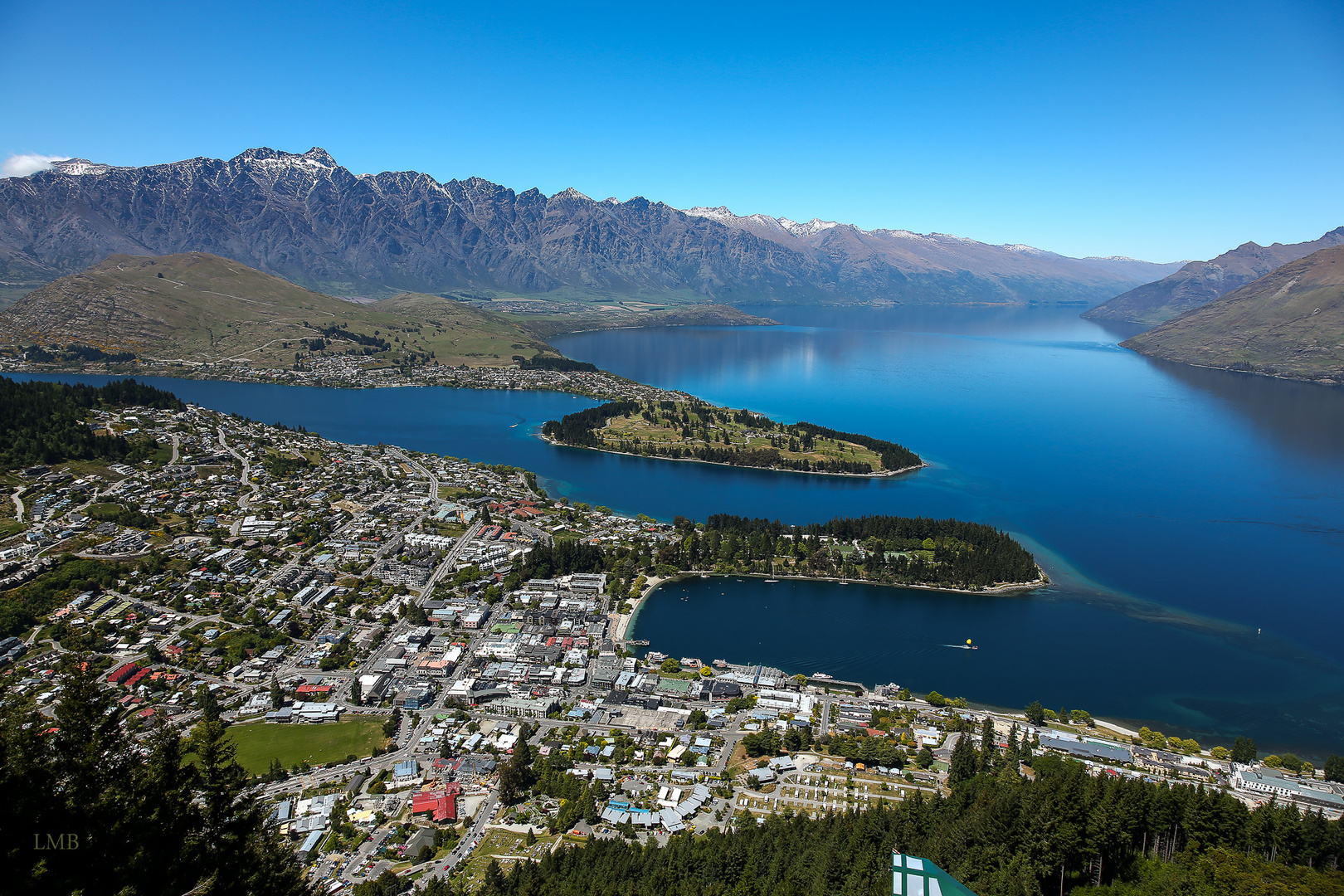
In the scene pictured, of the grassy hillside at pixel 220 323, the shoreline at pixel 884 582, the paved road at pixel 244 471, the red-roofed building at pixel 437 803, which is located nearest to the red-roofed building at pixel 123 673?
the red-roofed building at pixel 437 803

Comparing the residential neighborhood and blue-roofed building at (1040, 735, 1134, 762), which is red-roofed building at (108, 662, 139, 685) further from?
blue-roofed building at (1040, 735, 1134, 762)

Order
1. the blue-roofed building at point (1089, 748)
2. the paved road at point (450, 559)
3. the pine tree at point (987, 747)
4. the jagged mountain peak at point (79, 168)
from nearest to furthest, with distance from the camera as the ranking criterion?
the pine tree at point (987, 747)
the blue-roofed building at point (1089, 748)
the paved road at point (450, 559)
the jagged mountain peak at point (79, 168)

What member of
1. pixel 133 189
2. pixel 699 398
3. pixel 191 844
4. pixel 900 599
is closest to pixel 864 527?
pixel 900 599

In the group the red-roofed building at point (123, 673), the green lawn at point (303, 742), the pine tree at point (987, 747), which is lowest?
the green lawn at point (303, 742)

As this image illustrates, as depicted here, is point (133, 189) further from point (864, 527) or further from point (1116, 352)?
point (1116, 352)

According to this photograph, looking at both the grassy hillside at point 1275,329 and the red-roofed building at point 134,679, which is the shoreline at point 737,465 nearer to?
the red-roofed building at point 134,679
